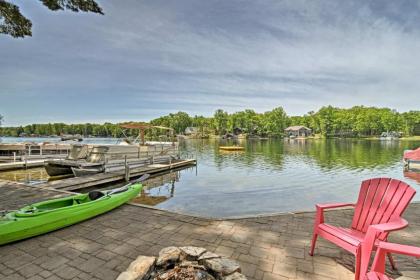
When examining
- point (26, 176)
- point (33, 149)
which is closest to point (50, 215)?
point (26, 176)

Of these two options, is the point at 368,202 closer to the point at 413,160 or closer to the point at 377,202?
the point at 377,202

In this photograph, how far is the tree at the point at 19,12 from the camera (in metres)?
7.28

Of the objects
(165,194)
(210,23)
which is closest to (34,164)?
(165,194)

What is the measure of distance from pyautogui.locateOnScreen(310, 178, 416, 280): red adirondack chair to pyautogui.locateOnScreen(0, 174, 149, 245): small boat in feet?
14.3

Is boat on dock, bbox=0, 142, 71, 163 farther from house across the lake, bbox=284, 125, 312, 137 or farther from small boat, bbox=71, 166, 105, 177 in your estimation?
house across the lake, bbox=284, 125, 312, 137

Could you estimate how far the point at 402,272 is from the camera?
9.46 feet

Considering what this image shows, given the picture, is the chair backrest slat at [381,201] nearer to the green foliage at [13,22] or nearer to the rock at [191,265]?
the rock at [191,265]

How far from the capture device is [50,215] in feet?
13.6

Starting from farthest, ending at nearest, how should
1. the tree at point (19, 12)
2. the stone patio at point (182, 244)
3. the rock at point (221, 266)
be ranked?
1. the tree at point (19, 12)
2. the stone patio at point (182, 244)
3. the rock at point (221, 266)

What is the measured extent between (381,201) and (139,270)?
3051 mm

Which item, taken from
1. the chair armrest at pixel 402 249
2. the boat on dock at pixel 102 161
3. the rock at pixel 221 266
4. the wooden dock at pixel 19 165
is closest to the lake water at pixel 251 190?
the wooden dock at pixel 19 165

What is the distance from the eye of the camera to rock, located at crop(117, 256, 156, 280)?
6.94 feet

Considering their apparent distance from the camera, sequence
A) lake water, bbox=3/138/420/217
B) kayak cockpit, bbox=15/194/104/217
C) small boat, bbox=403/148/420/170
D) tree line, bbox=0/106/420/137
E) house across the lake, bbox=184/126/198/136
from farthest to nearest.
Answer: house across the lake, bbox=184/126/198/136
tree line, bbox=0/106/420/137
small boat, bbox=403/148/420/170
lake water, bbox=3/138/420/217
kayak cockpit, bbox=15/194/104/217

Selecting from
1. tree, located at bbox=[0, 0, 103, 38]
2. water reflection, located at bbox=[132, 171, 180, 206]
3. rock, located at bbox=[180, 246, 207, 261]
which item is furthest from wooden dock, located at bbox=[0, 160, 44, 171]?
rock, located at bbox=[180, 246, 207, 261]
